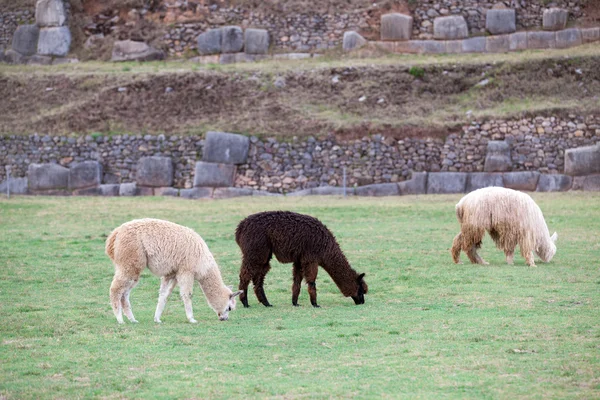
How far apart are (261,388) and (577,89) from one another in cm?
2666

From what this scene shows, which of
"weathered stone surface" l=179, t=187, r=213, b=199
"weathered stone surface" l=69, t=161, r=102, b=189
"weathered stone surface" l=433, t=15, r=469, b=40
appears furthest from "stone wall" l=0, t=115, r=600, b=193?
"weathered stone surface" l=433, t=15, r=469, b=40

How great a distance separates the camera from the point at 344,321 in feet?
34.6

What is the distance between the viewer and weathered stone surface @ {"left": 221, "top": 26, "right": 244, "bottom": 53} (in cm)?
3809

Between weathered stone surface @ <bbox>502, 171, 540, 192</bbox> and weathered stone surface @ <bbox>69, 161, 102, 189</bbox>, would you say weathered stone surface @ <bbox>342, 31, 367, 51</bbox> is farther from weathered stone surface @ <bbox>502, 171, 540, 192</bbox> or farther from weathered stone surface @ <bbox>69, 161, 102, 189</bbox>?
weathered stone surface @ <bbox>69, 161, 102, 189</bbox>

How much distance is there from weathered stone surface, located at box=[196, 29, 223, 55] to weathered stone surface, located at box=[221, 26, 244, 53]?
0.59ft

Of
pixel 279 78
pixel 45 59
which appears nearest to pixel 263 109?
pixel 279 78

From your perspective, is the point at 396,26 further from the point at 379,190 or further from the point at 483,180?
the point at 483,180

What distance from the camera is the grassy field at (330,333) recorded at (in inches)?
299

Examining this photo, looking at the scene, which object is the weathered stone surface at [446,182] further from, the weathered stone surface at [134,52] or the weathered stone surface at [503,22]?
the weathered stone surface at [134,52]

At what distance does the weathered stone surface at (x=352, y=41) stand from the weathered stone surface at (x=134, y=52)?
7919 millimetres

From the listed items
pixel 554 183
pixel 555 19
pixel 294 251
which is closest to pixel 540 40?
pixel 555 19

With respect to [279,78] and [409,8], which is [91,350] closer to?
[279,78]

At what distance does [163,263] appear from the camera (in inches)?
411


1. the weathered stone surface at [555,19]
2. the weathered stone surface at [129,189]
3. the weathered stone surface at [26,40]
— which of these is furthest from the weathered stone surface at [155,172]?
the weathered stone surface at [555,19]
